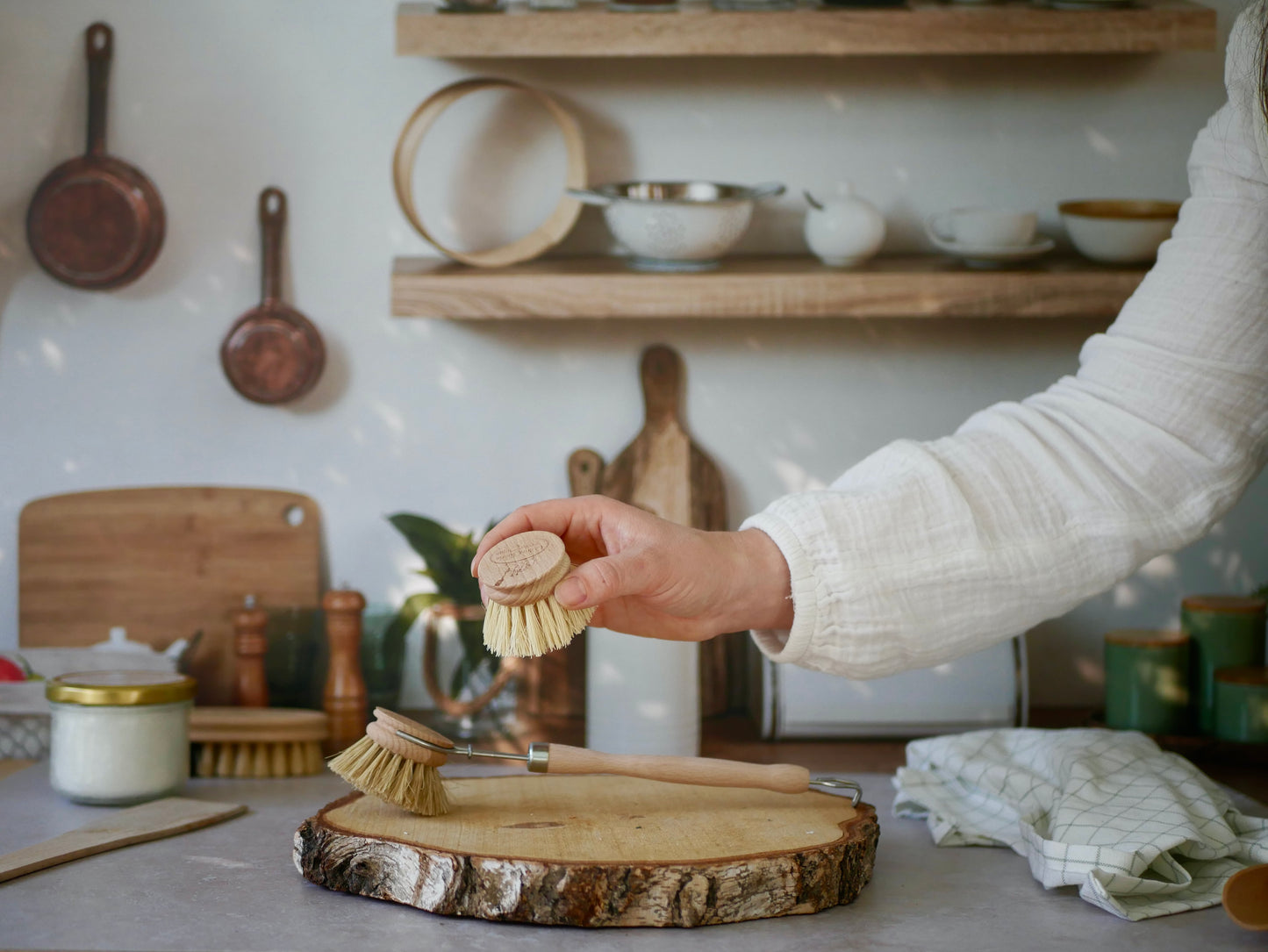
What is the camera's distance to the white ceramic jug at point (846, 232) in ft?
5.39

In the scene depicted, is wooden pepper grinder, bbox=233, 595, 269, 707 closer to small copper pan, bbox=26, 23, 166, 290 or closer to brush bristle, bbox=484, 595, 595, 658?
small copper pan, bbox=26, 23, 166, 290

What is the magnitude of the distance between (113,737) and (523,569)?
0.60 meters

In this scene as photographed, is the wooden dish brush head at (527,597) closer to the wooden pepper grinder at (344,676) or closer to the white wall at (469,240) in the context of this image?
the wooden pepper grinder at (344,676)

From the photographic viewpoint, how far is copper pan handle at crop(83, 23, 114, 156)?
175 centimetres

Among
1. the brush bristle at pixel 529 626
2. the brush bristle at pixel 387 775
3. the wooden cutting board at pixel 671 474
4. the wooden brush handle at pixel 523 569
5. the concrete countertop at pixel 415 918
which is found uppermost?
the wooden cutting board at pixel 671 474

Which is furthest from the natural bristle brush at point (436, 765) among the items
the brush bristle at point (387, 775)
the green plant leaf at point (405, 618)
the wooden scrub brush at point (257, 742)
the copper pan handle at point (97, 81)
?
the copper pan handle at point (97, 81)

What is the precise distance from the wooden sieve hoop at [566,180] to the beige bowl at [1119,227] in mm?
655

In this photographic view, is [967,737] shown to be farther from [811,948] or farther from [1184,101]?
[1184,101]

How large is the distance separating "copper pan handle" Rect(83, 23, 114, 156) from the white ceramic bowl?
2.26 feet

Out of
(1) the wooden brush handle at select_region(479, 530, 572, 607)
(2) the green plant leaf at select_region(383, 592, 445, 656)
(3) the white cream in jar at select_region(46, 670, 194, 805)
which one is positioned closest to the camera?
(1) the wooden brush handle at select_region(479, 530, 572, 607)

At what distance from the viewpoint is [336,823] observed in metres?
1.07

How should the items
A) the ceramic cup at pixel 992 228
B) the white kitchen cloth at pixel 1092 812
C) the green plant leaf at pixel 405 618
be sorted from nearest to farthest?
the white kitchen cloth at pixel 1092 812, the ceramic cup at pixel 992 228, the green plant leaf at pixel 405 618

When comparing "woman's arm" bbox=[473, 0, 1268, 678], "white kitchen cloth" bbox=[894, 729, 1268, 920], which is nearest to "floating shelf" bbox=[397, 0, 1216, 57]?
"woman's arm" bbox=[473, 0, 1268, 678]

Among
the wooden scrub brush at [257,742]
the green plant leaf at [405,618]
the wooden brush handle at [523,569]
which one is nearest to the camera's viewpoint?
the wooden brush handle at [523,569]
